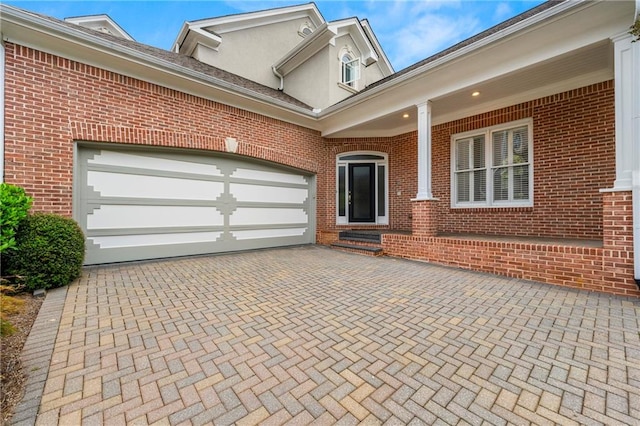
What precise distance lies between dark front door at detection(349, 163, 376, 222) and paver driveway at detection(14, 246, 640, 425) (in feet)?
15.9

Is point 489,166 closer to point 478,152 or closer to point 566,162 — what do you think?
point 478,152

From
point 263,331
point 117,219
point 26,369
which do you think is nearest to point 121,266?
point 117,219

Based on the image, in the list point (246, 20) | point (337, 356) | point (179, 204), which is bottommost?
point (337, 356)

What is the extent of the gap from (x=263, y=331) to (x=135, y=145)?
183 inches

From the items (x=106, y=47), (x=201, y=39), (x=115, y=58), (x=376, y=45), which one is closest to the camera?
(x=106, y=47)

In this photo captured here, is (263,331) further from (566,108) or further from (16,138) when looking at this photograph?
(566,108)

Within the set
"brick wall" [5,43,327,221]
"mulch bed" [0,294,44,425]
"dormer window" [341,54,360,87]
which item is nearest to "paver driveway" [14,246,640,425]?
"mulch bed" [0,294,44,425]

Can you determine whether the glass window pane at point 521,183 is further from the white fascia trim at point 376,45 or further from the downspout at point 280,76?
the downspout at point 280,76

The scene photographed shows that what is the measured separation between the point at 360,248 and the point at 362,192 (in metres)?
2.45

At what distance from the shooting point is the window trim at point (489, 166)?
6004 millimetres

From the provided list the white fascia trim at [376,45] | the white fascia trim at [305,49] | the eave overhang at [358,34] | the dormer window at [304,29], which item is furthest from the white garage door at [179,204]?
the dormer window at [304,29]

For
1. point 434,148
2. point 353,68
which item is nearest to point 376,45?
point 353,68

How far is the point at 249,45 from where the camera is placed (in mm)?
10086

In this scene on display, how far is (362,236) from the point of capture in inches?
289
